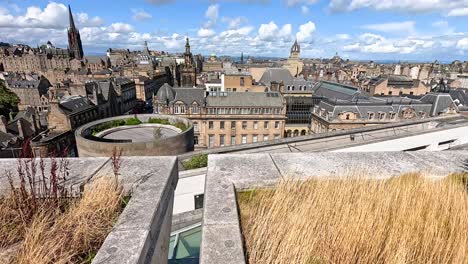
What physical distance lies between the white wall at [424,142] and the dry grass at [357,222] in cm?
1125

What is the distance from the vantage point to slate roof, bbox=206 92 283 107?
4025 centimetres

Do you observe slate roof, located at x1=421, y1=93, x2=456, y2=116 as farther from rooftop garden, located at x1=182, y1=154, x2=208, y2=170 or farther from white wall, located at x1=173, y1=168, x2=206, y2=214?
white wall, located at x1=173, y1=168, x2=206, y2=214

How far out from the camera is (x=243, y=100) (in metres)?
40.7

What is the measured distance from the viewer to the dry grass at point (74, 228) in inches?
91.6

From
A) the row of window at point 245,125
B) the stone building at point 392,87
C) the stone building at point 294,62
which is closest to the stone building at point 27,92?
the row of window at point 245,125

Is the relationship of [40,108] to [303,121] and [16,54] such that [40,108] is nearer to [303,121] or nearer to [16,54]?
[303,121]

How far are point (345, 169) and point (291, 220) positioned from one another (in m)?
1.94

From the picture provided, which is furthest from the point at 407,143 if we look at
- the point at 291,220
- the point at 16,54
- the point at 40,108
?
the point at 16,54

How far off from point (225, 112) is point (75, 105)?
81.1 feet

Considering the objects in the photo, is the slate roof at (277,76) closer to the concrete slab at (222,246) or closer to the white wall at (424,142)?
the white wall at (424,142)

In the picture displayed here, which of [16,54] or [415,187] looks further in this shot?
[16,54]

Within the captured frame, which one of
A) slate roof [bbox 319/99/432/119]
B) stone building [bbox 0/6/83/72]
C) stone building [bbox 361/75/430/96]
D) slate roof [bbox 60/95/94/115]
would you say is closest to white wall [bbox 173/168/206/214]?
slate roof [bbox 319/99/432/119]

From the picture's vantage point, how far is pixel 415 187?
133 inches

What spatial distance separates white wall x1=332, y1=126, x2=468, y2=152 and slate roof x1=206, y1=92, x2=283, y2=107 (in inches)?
1031
